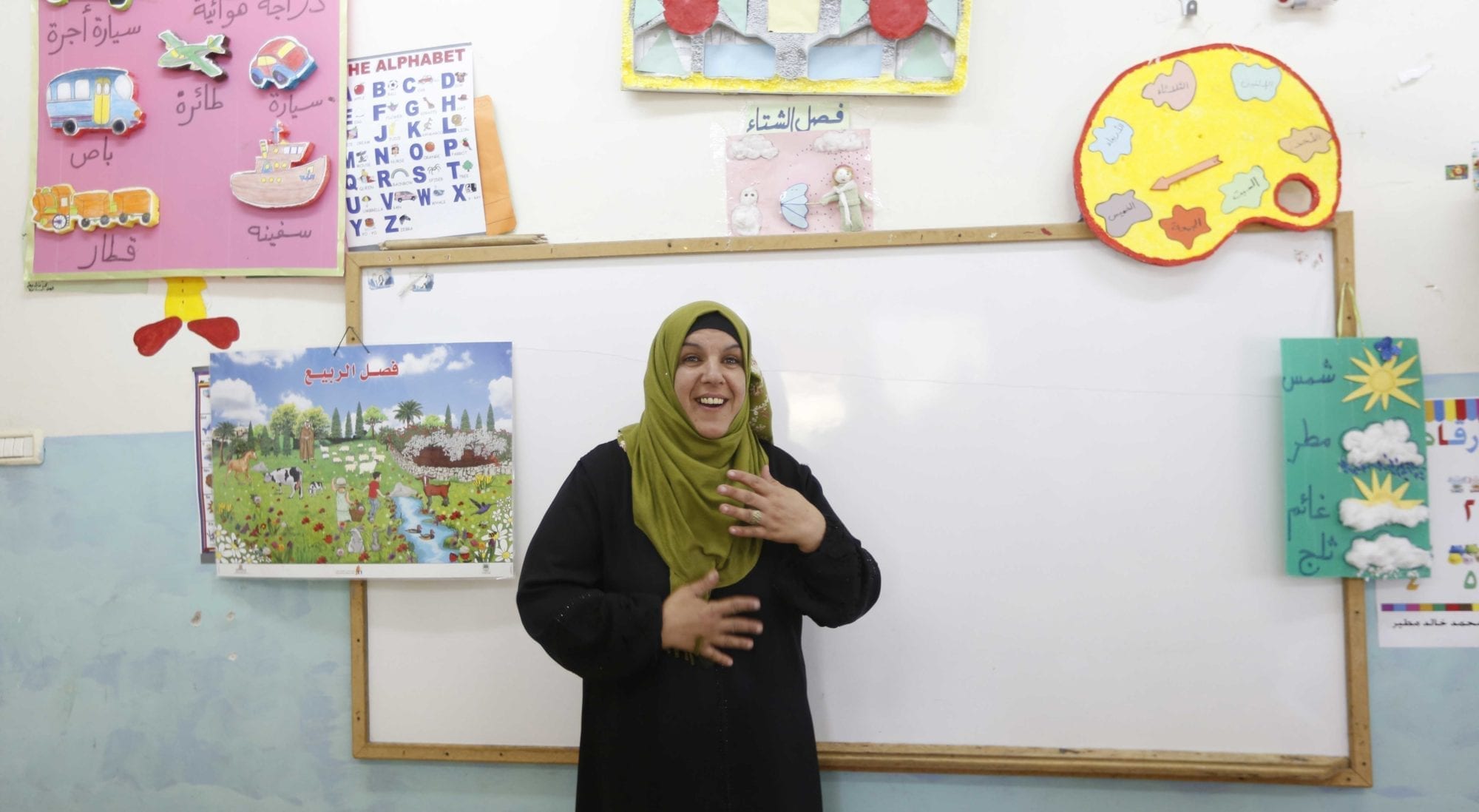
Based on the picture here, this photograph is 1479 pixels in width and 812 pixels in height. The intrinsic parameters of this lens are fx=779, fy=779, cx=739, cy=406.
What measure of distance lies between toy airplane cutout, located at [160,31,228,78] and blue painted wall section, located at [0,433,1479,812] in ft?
2.44

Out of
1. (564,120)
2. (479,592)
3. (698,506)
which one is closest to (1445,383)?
(698,506)

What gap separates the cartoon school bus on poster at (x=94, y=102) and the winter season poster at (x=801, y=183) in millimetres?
1245

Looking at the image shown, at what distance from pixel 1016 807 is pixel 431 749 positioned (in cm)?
108

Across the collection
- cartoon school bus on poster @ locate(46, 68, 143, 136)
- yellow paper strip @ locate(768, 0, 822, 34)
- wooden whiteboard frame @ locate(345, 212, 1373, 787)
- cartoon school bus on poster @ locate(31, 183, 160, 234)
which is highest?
yellow paper strip @ locate(768, 0, 822, 34)

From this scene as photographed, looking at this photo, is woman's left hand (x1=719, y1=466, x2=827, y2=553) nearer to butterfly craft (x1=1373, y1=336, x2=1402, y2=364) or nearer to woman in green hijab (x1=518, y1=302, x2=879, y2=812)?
woman in green hijab (x1=518, y1=302, x2=879, y2=812)

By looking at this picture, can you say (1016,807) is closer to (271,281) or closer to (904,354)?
(904,354)

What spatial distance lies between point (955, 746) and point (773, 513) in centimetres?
63

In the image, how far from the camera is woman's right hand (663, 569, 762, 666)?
1.07m

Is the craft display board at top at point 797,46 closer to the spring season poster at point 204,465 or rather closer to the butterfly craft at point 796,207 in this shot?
the butterfly craft at point 796,207

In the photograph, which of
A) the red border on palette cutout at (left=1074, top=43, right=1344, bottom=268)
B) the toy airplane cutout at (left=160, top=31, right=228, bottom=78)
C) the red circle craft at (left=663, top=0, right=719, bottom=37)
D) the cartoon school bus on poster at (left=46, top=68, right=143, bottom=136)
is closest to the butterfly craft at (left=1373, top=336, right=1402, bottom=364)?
the red border on palette cutout at (left=1074, top=43, right=1344, bottom=268)

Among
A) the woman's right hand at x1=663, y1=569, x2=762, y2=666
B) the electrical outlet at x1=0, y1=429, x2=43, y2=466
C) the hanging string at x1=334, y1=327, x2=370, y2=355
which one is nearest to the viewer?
the woman's right hand at x1=663, y1=569, x2=762, y2=666

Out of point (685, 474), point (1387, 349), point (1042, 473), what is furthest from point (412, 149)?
point (1387, 349)

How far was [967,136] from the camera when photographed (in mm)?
1422

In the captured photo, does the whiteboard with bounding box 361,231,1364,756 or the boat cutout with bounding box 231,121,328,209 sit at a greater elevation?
the boat cutout with bounding box 231,121,328,209
